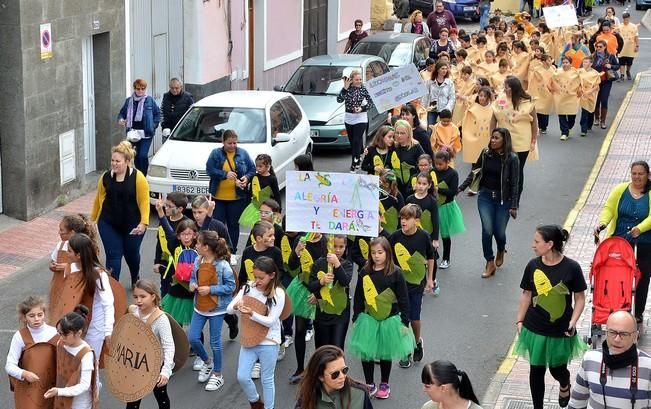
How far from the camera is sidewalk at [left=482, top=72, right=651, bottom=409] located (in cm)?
1103

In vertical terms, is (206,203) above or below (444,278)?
above

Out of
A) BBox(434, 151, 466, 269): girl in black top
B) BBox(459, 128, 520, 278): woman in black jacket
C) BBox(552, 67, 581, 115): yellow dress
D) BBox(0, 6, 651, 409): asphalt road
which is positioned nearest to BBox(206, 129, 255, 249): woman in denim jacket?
BBox(0, 6, 651, 409): asphalt road

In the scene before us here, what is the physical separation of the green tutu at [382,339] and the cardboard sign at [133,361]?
81.5 inches

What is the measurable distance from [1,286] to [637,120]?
50.6ft

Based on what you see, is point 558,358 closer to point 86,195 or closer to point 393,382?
point 393,382

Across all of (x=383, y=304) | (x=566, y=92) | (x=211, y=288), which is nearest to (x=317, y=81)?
(x=566, y=92)

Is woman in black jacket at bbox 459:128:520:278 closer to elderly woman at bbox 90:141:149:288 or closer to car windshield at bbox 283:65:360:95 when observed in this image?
elderly woman at bbox 90:141:149:288

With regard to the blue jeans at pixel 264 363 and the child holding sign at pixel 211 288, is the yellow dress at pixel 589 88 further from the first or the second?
the blue jeans at pixel 264 363

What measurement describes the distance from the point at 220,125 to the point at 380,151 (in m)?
3.32

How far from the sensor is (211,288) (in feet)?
35.3

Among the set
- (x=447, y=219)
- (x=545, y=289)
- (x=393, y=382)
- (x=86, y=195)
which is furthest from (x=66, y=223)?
(x=86, y=195)

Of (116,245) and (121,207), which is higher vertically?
(121,207)

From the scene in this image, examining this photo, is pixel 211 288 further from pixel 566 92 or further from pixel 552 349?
pixel 566 92

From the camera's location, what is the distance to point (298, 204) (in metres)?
11.5
